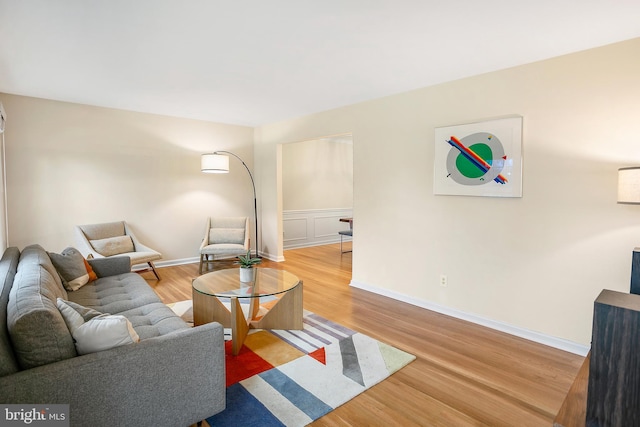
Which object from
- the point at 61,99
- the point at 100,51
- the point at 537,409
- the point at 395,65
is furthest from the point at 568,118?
the point at 61,99

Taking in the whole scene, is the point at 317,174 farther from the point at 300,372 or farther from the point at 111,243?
the point at 300,372

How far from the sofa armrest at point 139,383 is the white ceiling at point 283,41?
193 cm

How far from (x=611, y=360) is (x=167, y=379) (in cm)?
172

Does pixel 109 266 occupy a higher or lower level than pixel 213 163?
lower

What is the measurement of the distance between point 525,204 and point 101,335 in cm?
318

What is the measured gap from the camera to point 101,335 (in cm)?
156

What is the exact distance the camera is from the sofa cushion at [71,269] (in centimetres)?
298

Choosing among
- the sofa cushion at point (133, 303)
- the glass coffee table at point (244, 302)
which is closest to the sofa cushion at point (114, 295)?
the sofa cushion at point (133, 303)

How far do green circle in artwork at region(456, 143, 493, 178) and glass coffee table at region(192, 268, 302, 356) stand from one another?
1910 mm

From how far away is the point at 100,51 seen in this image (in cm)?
274

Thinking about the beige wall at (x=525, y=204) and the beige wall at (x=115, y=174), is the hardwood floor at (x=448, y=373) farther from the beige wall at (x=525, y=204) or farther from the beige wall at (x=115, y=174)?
the beige wall at (x=115, y=174)

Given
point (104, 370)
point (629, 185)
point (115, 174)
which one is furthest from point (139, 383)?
point (115, 174)

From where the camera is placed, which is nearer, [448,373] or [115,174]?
[448,373]

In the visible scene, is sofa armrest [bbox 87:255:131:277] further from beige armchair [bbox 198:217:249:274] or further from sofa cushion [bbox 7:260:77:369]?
sofa cushion [bbox 7:260:77:369]
